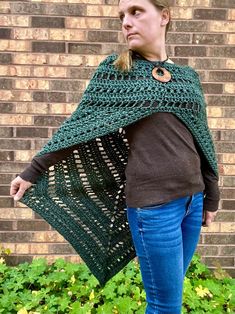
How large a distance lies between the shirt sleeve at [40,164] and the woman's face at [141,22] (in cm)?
50

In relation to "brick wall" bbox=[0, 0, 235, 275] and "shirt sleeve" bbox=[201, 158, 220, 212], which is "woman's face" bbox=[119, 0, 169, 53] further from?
"brick wall" bbox=[0, 0, 235, 275]

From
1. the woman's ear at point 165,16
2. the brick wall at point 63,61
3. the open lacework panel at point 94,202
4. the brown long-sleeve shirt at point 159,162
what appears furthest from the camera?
the brick wall at point 63,61

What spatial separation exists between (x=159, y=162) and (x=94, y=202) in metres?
0.53

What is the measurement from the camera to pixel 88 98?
5.46 ft

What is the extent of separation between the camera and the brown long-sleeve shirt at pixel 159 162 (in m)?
1.52

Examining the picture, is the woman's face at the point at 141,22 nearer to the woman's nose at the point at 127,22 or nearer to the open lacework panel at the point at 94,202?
the woman's nose at the point at 127,22

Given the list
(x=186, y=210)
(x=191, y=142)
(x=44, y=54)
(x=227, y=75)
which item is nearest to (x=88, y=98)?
(x=191, y=142)

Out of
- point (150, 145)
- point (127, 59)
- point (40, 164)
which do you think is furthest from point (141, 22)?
point (40, 164)

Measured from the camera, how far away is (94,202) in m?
1.93

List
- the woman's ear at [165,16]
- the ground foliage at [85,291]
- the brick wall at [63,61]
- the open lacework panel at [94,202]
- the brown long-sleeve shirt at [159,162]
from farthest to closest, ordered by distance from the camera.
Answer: the brick wall at [63,61]
the ground foliage at [85,291]
the open lacework panel at [94,202]
the woman's ear at [165,16]
the brown long-sleeve shirt at [159,162]

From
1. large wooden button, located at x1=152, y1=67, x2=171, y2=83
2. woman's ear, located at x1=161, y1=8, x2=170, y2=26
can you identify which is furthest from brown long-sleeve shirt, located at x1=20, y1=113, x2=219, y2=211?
woman's ear, located at x1=161, y1=8, x2=170, y2=26

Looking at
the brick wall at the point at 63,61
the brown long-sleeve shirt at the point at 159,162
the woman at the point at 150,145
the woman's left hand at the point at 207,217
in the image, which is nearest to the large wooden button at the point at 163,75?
the woman at the point at 150,145

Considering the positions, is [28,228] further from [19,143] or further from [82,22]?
[82,22]

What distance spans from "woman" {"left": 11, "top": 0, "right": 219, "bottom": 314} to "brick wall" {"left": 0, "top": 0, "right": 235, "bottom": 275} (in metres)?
1.01
